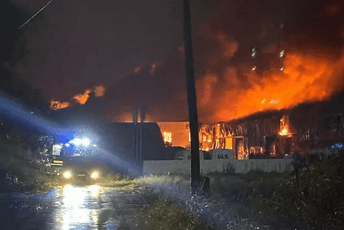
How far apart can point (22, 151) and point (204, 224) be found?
1604cm

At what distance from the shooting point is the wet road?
12805 millimetres

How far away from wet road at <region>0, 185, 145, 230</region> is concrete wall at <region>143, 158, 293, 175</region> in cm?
1118

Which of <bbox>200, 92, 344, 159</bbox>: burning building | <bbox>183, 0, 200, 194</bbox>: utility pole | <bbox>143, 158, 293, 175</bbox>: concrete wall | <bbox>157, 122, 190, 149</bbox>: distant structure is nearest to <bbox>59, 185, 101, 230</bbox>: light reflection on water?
<bbox>183, 0, 200, 194</bbox>: utility pole

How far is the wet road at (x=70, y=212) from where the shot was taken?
504 inches

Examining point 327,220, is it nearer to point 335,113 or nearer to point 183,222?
point 183,222

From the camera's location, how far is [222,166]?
32.5 metres

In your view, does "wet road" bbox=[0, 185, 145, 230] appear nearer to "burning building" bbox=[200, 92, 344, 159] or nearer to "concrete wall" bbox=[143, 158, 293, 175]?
"concrete wall" bbox=[143, 158, 293, 175]

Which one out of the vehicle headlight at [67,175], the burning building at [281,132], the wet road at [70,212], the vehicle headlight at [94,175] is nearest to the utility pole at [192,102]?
the wet road at [70,212]

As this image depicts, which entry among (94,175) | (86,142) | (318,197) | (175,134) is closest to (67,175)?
(94,175)

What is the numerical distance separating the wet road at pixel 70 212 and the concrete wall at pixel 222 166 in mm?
11180

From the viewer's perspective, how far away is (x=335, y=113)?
37312 mm

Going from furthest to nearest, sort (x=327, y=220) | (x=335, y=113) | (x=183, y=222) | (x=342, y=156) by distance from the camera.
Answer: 1. (x=335, y=113)
2. (x=183, y=222)
3. (x=342, y=156)
4. (x=327, y=220)

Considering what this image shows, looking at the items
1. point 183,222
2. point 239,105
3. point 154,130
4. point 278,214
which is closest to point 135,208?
point 183,222

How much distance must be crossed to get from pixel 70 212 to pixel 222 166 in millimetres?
18162
